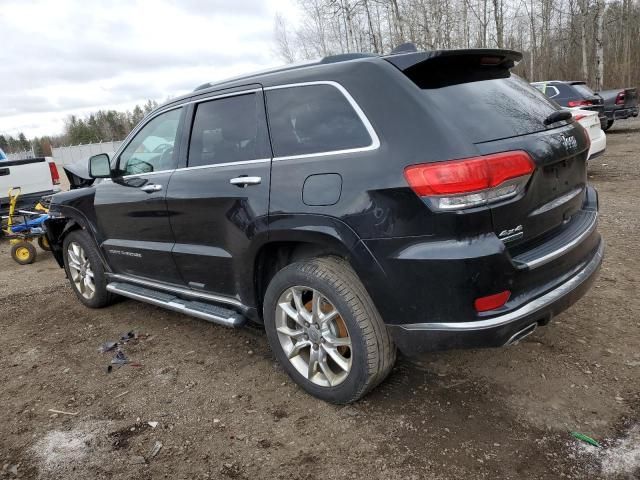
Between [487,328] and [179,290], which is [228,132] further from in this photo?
[487,328]

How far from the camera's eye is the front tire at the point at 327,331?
104 inches

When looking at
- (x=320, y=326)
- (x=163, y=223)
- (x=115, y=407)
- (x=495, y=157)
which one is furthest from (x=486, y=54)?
(x=115, y=407)

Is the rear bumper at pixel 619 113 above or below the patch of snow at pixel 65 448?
below

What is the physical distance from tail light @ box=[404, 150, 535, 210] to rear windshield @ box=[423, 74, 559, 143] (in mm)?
165

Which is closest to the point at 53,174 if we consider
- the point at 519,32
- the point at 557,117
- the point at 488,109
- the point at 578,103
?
the point at 488,109

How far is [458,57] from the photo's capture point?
265cm

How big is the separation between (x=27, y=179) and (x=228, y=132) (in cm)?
774

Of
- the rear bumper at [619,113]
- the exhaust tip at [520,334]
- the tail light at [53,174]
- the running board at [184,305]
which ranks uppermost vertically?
the tail light at [53,174]

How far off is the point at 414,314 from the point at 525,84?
1.72 m

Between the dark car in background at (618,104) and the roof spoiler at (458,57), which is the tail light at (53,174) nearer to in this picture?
the roof spoiler at (458,57)

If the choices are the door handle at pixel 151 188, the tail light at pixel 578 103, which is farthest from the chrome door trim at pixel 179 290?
the tail light at pixel 578 103

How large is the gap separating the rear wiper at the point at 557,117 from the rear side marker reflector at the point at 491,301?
1.06 m

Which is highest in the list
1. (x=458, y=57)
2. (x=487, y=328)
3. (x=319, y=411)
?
(x=458, y=57)

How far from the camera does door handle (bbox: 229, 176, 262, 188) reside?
297 cm
